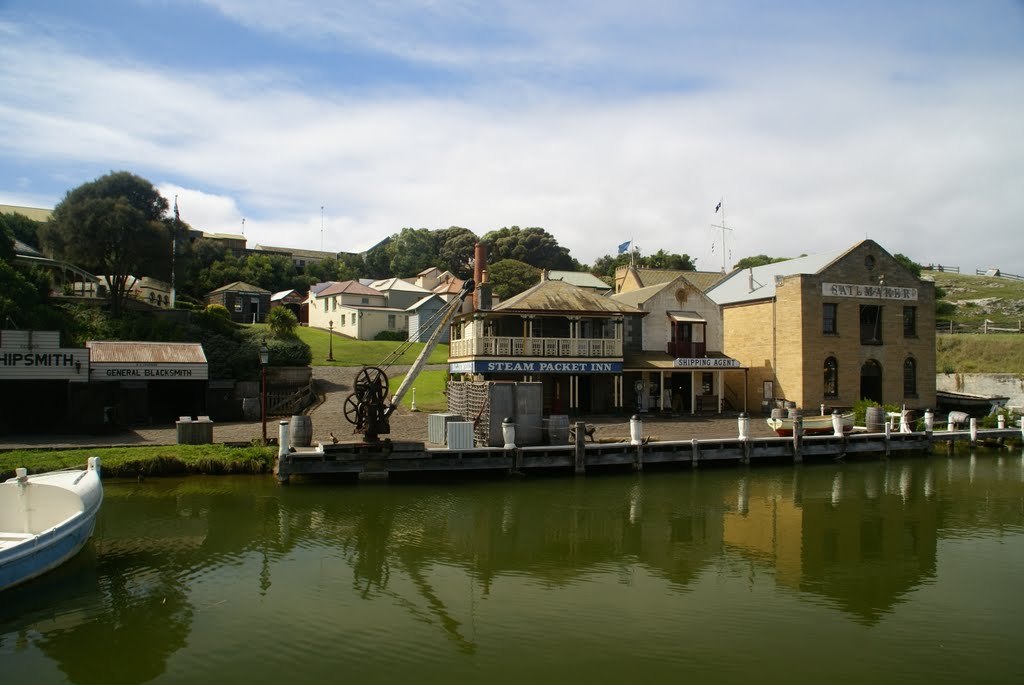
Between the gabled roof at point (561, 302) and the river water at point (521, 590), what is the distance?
577 inches

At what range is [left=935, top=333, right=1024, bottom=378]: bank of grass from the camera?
5103cm

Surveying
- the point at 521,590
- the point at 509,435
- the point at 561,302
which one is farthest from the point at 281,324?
the point at 521,590

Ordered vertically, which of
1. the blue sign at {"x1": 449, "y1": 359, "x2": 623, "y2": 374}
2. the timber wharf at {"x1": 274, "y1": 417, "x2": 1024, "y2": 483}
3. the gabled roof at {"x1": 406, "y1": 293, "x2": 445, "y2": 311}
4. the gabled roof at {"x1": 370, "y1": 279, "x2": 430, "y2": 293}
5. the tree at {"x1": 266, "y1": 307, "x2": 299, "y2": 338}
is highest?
the gabled roof at {"x1": 370, "y1": 279, "x2": 430, "y2": 293}

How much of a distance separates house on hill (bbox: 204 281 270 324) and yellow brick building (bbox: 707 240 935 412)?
130 ft

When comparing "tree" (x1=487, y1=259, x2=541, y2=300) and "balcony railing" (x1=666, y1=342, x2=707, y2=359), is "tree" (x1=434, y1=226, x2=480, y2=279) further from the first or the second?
"balcony railing" (x1=666, y1=342, x2=707, y2=359)

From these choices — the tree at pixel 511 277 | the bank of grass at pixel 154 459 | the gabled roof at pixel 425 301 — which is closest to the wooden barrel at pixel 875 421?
the bank of grass at pixel 154 459

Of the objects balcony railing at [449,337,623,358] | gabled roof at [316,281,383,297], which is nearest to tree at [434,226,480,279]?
gabled roof at [316,281,383,297]

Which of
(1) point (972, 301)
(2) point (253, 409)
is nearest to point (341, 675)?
(2) point (253, 409)

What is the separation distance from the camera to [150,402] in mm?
33188

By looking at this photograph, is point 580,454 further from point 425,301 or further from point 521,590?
point 425,301

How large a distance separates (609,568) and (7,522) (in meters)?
11.7

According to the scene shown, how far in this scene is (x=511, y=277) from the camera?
66000 millimetres

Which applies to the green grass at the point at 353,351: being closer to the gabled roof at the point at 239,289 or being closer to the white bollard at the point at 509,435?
the gabled roof at the point at 239,289

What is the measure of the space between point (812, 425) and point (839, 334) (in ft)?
34.4
